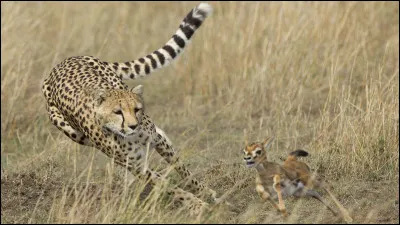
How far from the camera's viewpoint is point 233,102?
8211 millimetres

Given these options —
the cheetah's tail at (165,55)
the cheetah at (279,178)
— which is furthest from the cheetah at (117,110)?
the cheetah at (279,178)

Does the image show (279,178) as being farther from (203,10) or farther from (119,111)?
(203,10)

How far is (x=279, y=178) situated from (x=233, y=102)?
3.58 m

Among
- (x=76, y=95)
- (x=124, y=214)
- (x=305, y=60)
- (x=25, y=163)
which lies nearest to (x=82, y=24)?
(x=305, y=60)

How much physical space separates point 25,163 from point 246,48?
2.82 metres

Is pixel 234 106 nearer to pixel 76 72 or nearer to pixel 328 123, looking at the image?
pixel 328 123

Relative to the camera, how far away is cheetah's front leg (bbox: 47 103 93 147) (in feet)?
19.0

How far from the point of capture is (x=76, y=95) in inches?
220

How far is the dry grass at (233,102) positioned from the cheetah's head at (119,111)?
0.34 metres

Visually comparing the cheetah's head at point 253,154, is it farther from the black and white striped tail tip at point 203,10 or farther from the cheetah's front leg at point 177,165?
the black and white striped tail tip at point 203,10

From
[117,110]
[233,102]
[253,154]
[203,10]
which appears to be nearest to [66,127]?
[117,110]

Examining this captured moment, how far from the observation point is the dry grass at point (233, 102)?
5340mm

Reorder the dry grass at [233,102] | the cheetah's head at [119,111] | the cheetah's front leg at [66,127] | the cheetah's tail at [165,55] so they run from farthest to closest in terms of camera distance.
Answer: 1. the cheetah's tail at [165,55]
2. the cheetah's front leg at [66,127]
3. the dry grass at [233,102]
4. the cheetah's head at [119,111]

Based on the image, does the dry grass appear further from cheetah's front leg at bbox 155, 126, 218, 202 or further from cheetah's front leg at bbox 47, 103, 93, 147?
cheetah's front leg at bbox 47, 103, 93, 147
